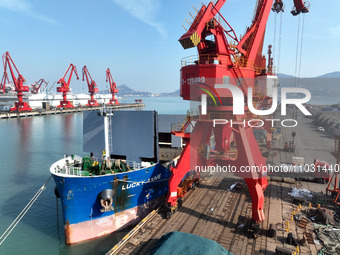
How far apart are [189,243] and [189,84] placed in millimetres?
10080

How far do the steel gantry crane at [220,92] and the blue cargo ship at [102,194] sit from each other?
9.61 ft

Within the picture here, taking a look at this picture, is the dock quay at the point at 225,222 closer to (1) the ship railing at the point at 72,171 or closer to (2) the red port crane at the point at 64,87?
(1) the ship railing at the point at 72,171

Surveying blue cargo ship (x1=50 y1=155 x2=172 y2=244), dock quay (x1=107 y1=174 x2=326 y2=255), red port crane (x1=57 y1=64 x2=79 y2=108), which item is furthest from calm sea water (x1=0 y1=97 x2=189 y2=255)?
red port crane (x1=57 y1=64 x2=79 y2=108)

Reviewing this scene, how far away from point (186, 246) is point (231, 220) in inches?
258

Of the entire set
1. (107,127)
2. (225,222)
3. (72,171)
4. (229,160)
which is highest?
(107,127)

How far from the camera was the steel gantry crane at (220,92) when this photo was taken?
14836 mm

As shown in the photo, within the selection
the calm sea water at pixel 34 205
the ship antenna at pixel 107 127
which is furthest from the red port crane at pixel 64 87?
the ship antenna at pixel 107 127

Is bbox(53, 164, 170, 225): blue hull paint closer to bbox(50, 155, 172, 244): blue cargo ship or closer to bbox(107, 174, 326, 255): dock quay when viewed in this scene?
bbox(50, 155, 172, 244): blue cargo ship

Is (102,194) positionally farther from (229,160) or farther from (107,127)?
(229,160)

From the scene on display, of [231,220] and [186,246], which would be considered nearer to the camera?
[186,246]

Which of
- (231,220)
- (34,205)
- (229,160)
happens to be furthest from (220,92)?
(34,205)

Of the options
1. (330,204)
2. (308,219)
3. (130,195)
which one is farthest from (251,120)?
(130,195)

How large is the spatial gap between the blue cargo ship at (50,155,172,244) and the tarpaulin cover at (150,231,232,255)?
272 inches

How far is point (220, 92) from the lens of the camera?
1508 centimetres
